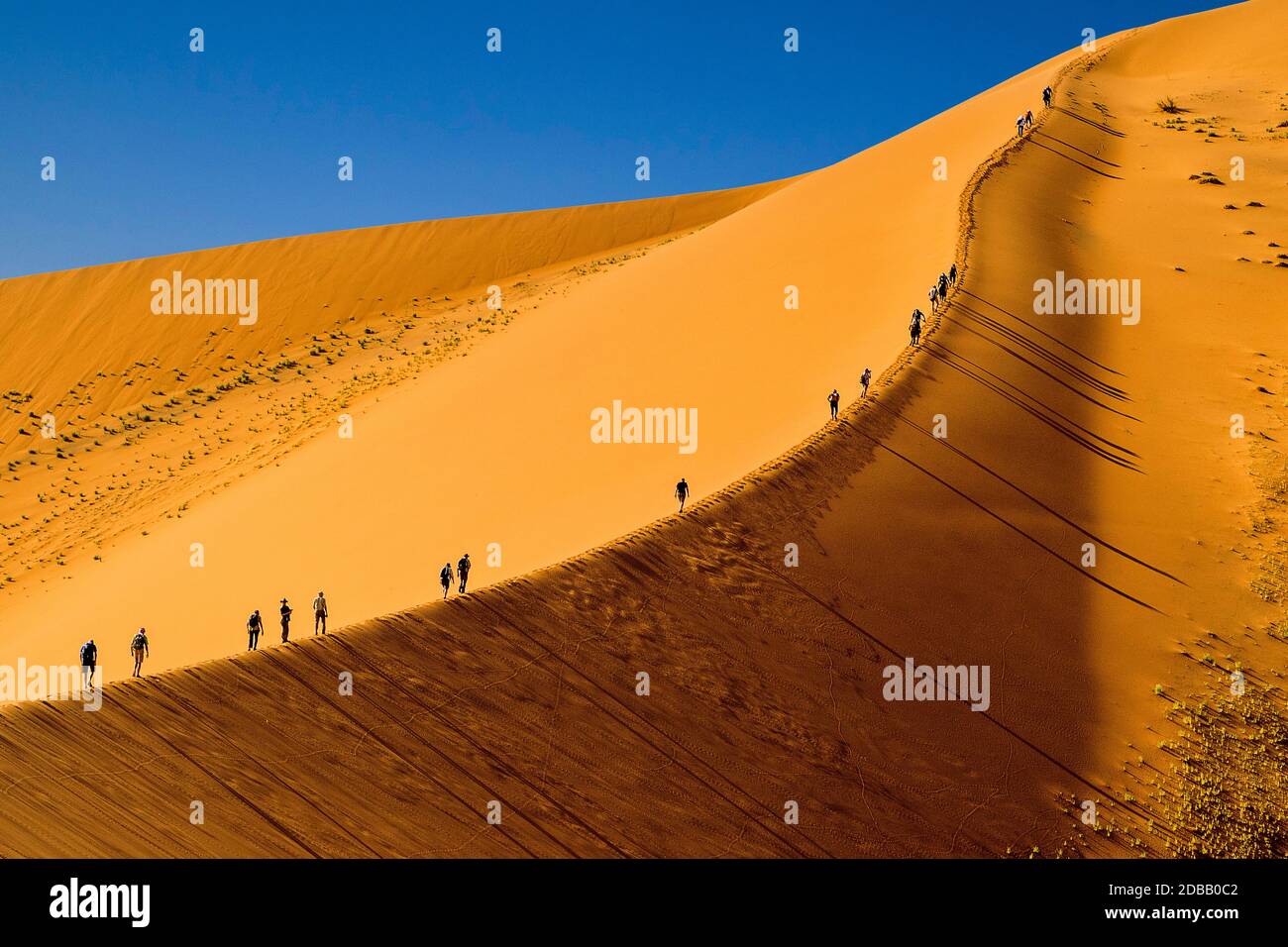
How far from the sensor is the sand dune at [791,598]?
12156mm

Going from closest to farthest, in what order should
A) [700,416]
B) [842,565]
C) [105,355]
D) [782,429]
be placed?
[842,565], [782,429], [700,416], [105,355]

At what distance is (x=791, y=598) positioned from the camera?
16.6 metres

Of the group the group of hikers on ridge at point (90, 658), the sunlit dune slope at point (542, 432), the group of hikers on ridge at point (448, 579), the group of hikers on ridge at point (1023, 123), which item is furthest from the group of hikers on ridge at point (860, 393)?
the group of hikers on ridge at point (1023, 123)

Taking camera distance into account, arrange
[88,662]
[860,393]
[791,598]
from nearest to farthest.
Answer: [88,662] < [791,598] < [860,393]

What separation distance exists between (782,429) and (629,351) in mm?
8942

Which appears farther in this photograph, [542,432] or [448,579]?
[542,432]

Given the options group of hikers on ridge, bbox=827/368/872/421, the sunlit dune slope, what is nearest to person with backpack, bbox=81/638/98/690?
the sunlit dune slope

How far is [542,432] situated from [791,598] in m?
10.8

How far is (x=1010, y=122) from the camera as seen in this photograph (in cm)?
4091

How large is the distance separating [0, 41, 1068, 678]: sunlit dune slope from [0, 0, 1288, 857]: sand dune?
0.58 feet

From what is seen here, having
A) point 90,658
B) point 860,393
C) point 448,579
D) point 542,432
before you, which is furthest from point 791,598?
point 542,432

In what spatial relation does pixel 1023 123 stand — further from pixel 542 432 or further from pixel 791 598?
pixel 791 598
